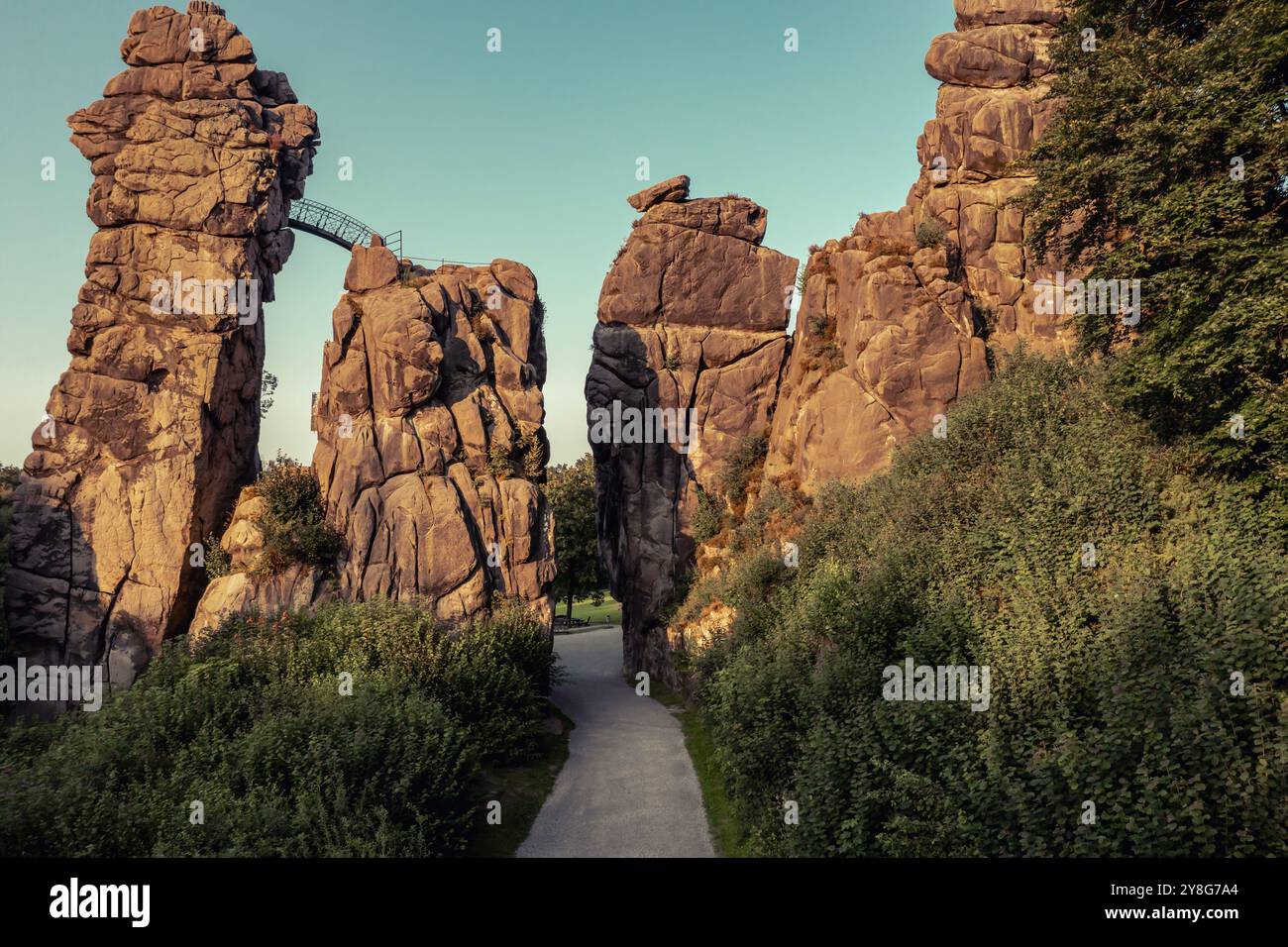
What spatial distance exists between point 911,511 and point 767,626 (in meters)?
6.27

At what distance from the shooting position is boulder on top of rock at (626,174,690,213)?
1727 inches

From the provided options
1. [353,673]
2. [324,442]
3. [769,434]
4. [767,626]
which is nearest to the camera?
[353,673]

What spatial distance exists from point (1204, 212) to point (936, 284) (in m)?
17.6

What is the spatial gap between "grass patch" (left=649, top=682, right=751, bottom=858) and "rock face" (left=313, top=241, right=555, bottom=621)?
7514mm

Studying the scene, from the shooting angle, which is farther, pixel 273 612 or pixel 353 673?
pixel 273 612

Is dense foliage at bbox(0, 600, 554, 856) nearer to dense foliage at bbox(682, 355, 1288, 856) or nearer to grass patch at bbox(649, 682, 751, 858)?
grass patch at bbox(649, 682, 751, 858)

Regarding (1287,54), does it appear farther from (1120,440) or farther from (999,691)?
(999,691)

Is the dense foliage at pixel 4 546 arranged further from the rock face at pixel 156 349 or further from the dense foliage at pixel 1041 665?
the dense foliage at pixel 1041 665

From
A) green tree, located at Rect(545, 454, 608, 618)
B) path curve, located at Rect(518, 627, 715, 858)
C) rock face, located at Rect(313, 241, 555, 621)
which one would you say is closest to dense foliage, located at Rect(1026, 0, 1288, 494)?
path curve, located at Rect(518, 627, 715, 858)

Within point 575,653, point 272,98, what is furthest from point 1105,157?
point 575,653

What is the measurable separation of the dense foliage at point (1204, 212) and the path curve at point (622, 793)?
14714 millimetres

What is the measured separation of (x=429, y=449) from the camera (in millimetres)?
31000
